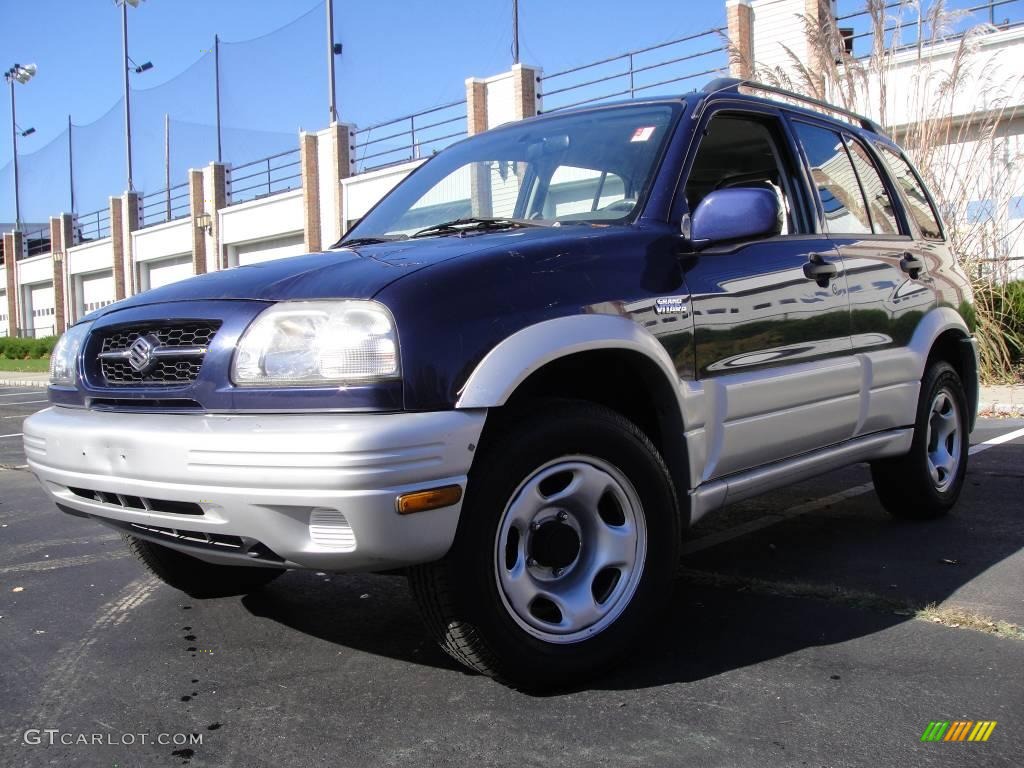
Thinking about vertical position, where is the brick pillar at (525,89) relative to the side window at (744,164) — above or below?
above

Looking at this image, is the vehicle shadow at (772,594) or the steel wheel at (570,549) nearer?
the steel wheel at (570,549)

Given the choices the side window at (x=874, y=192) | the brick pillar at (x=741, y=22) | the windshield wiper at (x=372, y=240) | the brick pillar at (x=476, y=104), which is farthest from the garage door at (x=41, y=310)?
the side window at (x=874, y=192)

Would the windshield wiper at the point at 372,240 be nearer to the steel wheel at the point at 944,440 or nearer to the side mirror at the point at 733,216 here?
the side mirror at the point at 733,216

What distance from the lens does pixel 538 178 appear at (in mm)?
3871

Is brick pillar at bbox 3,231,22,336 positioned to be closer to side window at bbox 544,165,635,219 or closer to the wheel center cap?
side window at bbox 544,165,635,219

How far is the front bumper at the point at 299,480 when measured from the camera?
2361mm

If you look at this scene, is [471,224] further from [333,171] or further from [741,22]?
[333,171]

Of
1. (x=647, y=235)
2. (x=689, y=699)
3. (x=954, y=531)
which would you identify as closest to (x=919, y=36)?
(x=954, y=531)

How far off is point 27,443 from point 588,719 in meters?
1.97

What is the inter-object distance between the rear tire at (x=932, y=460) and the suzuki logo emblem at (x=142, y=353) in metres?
3.39

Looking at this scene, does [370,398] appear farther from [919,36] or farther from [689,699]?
[919,36]

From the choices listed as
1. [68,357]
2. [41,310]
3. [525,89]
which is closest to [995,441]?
[68,357]

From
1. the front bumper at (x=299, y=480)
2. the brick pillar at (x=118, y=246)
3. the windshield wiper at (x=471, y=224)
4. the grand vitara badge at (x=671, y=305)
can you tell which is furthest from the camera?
the brick pillar at (x=118, y=246)

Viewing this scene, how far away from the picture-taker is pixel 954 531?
464 cm
